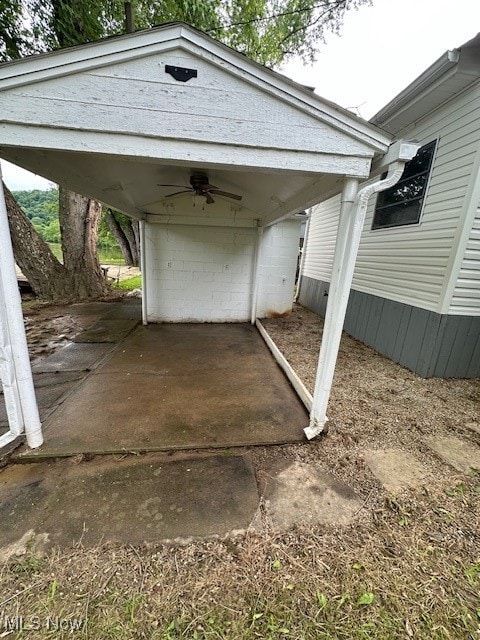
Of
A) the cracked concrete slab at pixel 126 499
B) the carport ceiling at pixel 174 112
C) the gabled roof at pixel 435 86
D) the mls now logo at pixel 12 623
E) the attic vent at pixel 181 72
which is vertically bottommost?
the cracked concrete slab at pixel 126 499

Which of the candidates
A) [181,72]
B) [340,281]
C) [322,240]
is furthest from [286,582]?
[322,240]

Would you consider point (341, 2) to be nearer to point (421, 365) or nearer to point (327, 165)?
point (327, 165)

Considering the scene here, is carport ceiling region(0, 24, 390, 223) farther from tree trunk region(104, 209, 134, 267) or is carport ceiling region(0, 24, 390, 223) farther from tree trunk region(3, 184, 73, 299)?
tree trunk region(104, 209, 134, 267)

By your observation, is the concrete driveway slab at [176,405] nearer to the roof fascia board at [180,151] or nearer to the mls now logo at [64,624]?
the mls now logo at [64,624]

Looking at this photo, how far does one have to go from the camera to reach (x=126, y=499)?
5.61 ft

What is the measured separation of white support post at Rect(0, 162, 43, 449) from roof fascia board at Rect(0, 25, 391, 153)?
29.6 inches

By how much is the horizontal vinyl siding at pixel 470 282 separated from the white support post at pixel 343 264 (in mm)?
2157

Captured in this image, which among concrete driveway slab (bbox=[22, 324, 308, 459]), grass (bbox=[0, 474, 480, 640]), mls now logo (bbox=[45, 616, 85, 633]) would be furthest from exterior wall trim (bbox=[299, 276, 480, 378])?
mls now logo (bbox=[45, 616, 85, 633])

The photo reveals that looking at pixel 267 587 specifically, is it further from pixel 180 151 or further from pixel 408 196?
pixel 408 196

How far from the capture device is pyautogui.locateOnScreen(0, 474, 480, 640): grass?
113 centimetres

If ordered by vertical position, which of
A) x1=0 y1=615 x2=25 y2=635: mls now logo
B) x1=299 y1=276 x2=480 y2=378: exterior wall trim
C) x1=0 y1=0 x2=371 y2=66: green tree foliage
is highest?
x1=0 y1=0 x2=371 y2=66: green tree foliage

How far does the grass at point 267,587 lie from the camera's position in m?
1.13

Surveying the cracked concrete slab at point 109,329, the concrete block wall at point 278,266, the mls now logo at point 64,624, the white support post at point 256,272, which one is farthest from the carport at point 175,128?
the concrete block wall at point 278,266

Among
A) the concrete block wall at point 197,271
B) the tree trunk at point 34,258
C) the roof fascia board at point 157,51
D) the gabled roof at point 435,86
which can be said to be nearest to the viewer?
the roof fascia board at point 157,51
